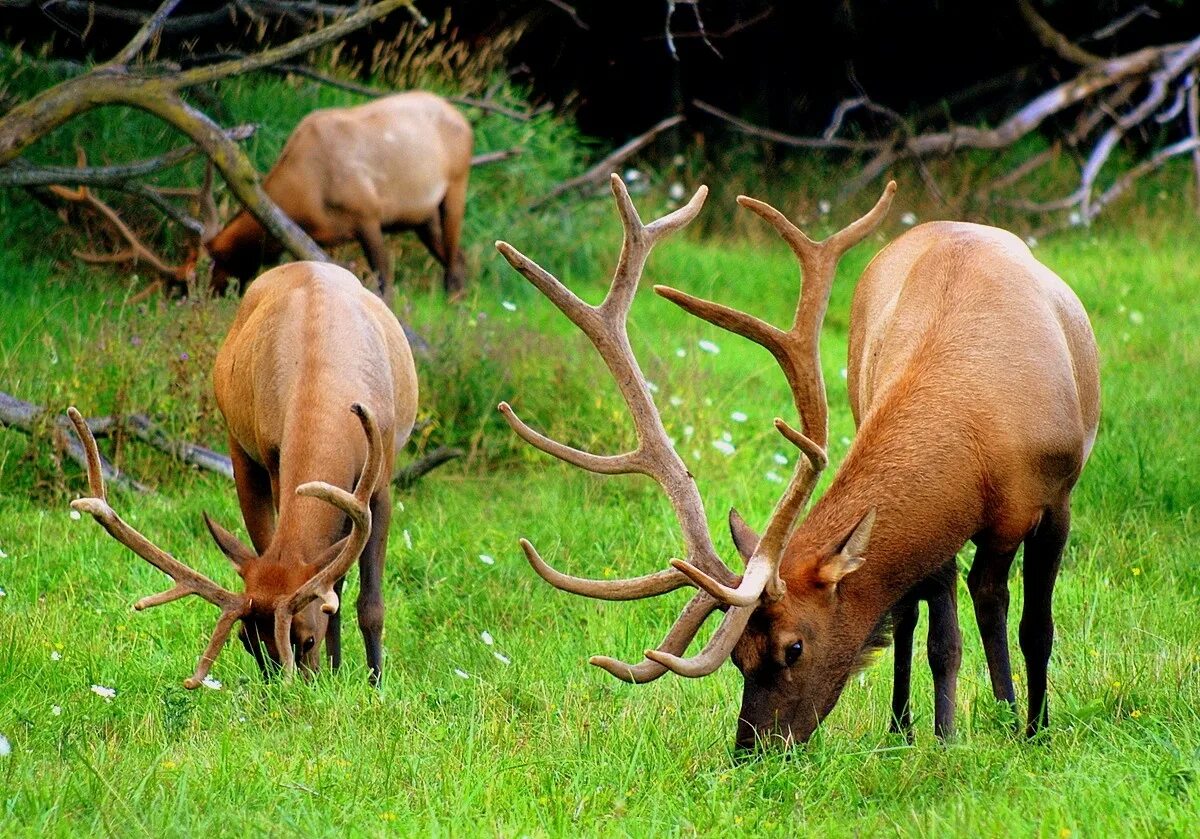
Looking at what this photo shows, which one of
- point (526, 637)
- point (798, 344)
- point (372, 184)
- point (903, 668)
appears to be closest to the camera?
point (798, 344)

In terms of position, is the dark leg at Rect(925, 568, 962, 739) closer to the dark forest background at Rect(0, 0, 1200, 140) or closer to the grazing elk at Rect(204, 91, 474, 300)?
the grazing elk at Rect(204, 91, 474, 300)

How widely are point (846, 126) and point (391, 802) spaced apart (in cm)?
1220

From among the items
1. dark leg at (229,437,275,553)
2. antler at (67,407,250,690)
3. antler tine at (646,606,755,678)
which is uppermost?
antler tine at (646,606,755,678)

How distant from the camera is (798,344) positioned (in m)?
4.16

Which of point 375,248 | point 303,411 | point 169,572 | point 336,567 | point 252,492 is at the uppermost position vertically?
point 303,411

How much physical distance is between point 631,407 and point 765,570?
0.72 metres

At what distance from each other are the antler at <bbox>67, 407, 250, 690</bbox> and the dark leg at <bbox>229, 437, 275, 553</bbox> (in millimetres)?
1037

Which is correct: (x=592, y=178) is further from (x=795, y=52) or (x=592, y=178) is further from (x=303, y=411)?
(x=303, y=411)

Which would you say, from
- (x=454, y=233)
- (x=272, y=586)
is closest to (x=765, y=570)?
(x=272, y=586)

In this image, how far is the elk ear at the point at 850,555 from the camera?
12.8 ft

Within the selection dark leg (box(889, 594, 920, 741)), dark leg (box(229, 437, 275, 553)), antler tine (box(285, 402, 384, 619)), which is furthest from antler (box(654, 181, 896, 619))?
dark leg (box(229, 437, 275, 553))

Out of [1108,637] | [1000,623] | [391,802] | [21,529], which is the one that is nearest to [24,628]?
[21,529]

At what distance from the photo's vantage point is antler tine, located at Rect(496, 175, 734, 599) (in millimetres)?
4055

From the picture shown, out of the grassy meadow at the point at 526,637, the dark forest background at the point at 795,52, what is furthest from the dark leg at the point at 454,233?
the dark forest background at the point at 795,52
